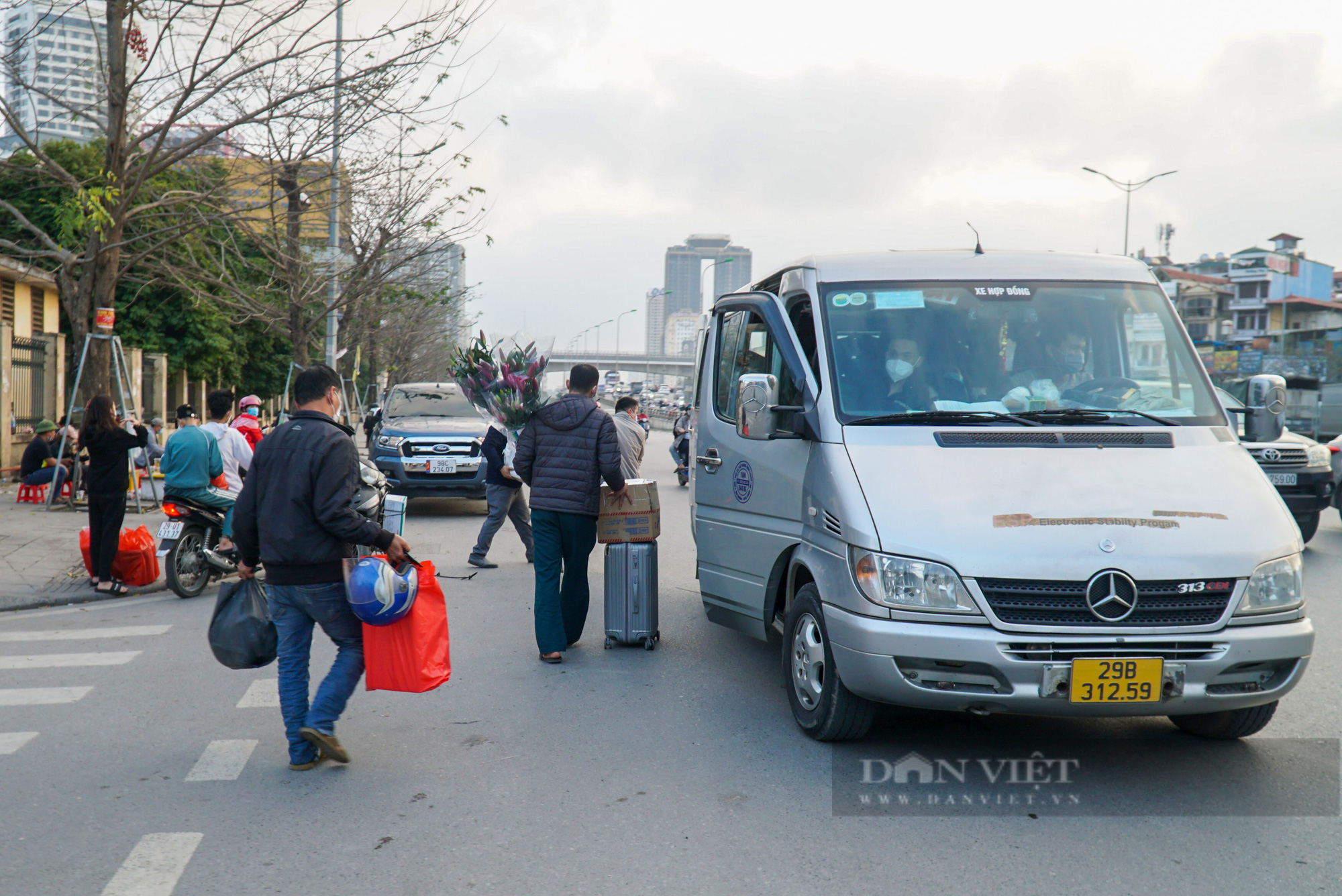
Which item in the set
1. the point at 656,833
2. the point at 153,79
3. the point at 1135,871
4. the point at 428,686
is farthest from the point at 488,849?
the point at 153,79

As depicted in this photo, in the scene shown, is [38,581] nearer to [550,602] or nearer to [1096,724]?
[550,602]

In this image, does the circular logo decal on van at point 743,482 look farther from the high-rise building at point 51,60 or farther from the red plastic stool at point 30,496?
the red plastic stool at point 30,496

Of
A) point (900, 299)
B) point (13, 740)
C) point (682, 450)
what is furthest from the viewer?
point (682, 450)

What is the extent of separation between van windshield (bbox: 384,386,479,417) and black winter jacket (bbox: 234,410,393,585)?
37.9 ft

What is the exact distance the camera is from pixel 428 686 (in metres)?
4.76

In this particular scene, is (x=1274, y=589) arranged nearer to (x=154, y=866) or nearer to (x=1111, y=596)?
(x=1111, y=596)

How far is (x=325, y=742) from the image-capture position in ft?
15.5

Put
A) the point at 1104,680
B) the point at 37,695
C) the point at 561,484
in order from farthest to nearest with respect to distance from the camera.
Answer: the point at 561,484
the point at 37,695
the point at 1104,680

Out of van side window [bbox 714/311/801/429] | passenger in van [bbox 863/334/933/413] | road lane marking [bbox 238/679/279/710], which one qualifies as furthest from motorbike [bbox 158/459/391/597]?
passenger in van [bbox 863/334/933/413]

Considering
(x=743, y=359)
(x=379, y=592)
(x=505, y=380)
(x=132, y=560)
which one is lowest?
(x=132, y=560)

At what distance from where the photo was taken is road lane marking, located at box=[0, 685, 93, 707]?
596 cm

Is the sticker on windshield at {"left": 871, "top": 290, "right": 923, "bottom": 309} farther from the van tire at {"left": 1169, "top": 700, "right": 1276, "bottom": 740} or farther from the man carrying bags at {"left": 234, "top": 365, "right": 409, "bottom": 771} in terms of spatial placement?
the man carrying bags at {"left": 234, "top": 365, "right": 409, "bottom": 771}

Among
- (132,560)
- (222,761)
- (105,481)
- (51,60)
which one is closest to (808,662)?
(222,761)

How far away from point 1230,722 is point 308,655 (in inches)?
159
